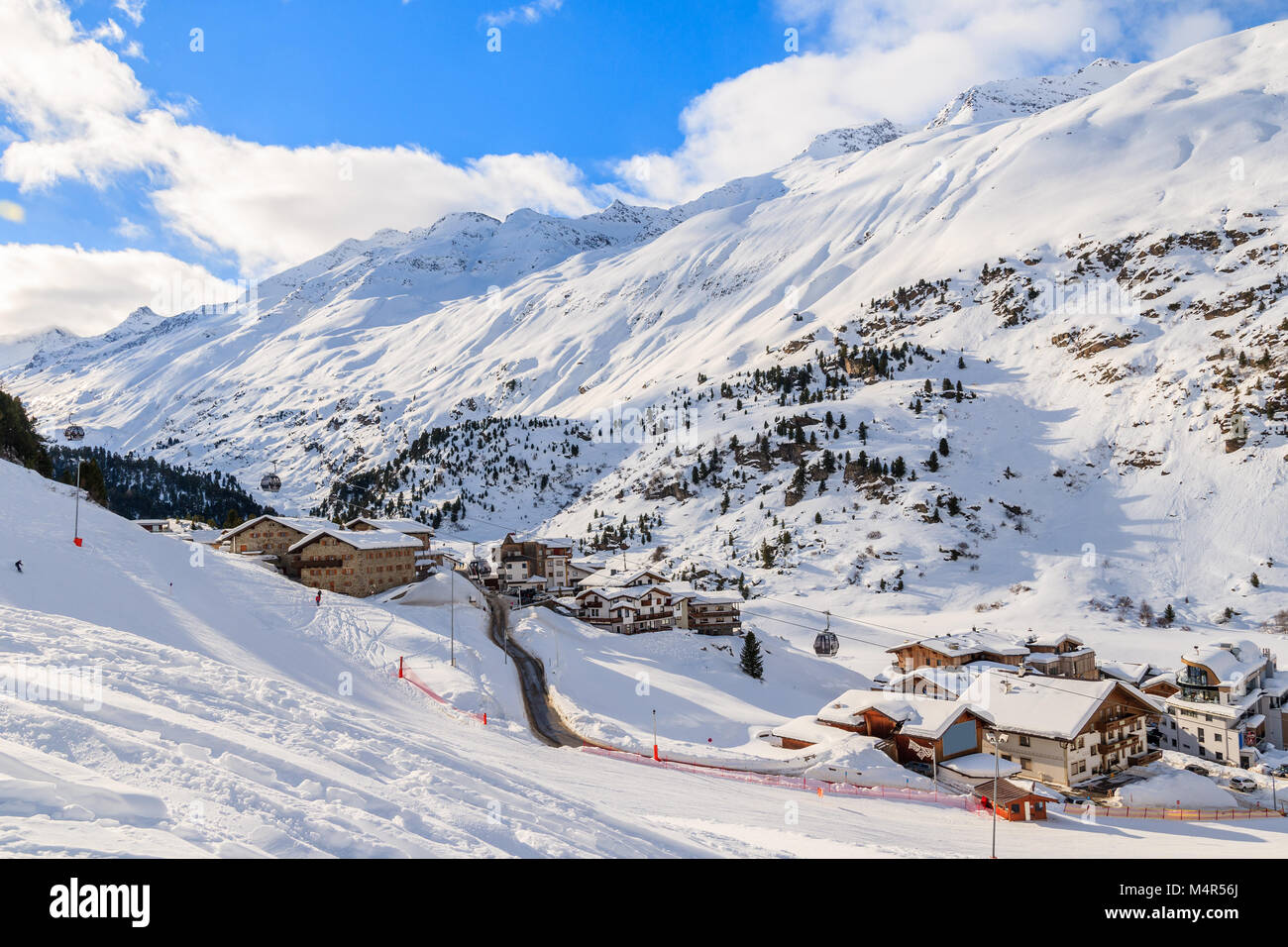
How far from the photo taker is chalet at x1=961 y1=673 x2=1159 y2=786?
4203 cm

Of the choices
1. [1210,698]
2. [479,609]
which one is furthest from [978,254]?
[479,609]

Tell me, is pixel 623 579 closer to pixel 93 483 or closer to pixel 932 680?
pixel 932 680

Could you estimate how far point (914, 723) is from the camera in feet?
141

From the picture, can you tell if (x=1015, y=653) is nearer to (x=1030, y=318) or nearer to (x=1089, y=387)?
(x=1089, y=387)

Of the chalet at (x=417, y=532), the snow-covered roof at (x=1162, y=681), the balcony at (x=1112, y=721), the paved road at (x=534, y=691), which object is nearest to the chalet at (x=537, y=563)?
the chalet at (x=417, y=532)

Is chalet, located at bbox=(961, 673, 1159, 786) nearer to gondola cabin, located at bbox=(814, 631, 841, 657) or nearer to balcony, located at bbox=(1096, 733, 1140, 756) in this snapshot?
balcony, located at bbox=(1096, 733, 1140, 756)

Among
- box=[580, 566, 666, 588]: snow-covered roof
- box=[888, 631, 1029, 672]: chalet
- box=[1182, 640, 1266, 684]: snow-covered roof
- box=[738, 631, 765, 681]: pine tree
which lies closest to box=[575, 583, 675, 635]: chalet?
box=[580, 566, 666, 588]: snow-covered roof

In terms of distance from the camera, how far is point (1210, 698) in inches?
2105

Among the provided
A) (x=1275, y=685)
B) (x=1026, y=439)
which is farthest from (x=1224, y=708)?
(x=1026, y=439)

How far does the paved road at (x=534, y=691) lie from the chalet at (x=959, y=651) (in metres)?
35.5

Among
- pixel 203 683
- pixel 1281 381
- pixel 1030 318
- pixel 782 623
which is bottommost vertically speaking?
pixel 782 623

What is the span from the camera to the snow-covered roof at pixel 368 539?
64.3 metres

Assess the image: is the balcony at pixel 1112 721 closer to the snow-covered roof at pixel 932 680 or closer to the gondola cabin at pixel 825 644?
the snow-covered roof at pixel 932 680
